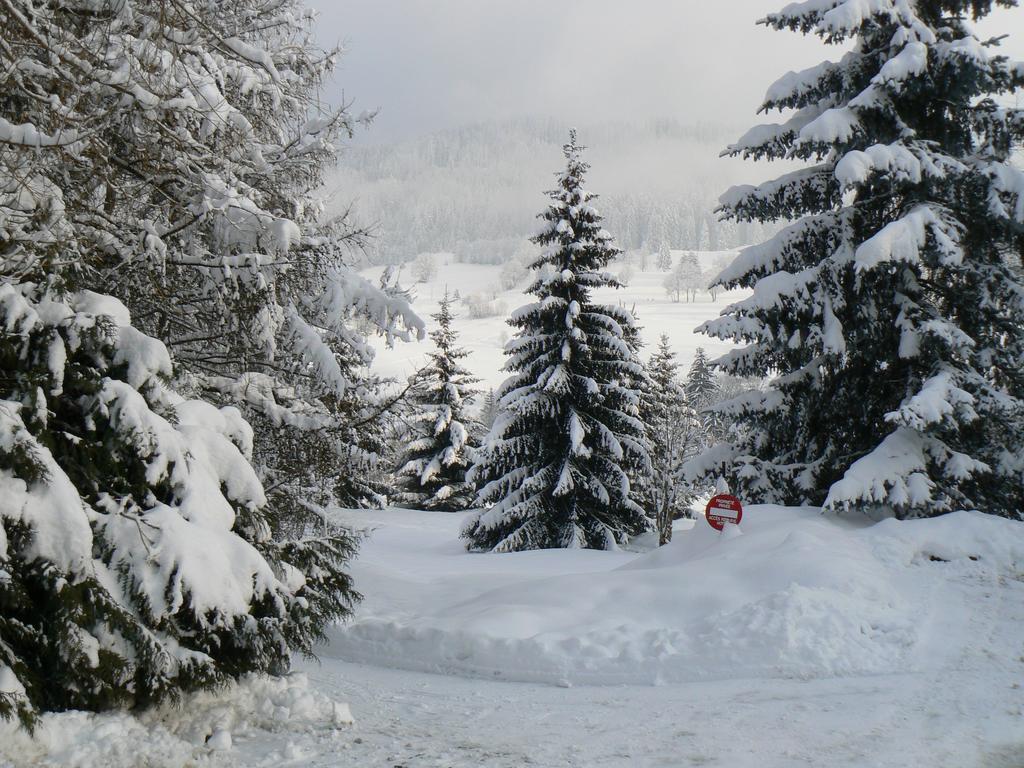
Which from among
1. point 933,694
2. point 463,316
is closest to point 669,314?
point 463,316

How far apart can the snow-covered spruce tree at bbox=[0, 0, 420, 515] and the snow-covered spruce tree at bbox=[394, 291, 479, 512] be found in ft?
67.1

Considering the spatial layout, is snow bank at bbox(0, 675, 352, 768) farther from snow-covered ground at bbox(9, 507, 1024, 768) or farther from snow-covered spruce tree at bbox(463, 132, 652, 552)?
snow-covered spruce tree at bbox(463, 132, 652, 552)

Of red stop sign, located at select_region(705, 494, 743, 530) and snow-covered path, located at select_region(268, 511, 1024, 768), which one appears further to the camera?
red stop sign, located at select_region(705, 494, 743, 530)

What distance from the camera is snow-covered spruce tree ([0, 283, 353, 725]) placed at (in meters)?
3.56

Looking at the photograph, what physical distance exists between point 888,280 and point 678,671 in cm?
639

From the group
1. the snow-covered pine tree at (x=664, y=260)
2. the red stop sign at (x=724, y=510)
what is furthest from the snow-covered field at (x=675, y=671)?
the snow-covered pine tree at (x=664, y=260)

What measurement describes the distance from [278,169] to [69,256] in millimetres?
3497

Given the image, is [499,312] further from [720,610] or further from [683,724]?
[683,724]

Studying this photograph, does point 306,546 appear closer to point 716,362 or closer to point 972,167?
point 716,362

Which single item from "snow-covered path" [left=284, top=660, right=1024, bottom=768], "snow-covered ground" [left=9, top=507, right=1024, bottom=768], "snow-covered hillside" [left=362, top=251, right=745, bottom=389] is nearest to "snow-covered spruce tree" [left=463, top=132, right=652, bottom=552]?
"snow-covered ground" [left=9, top=507, right=1024, bottom=768]

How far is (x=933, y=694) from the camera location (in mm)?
4949

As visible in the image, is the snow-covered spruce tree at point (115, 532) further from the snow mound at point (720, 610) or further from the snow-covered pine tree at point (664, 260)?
the snow-covered pine tree at point (664, 260)

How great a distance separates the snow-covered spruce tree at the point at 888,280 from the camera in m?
8.88

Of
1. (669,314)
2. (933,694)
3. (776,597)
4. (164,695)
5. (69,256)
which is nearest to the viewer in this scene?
(164,695)
